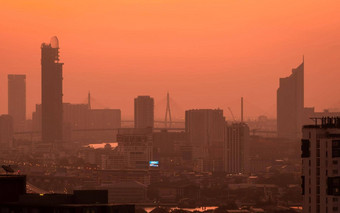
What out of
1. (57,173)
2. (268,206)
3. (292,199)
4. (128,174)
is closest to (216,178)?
(128,174)

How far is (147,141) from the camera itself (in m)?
186

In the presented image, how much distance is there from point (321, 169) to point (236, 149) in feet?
465

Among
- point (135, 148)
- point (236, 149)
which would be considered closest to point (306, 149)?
point (236, 149)

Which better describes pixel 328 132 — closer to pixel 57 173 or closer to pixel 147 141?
pixel 57 173

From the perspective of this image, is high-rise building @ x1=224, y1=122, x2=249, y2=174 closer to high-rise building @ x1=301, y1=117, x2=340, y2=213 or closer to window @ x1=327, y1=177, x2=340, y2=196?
high-rise building @ x1=301, y1=117, x2=340, y2=213

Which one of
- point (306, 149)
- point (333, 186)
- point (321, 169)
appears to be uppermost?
point (306, 149)

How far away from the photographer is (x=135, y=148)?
183 m

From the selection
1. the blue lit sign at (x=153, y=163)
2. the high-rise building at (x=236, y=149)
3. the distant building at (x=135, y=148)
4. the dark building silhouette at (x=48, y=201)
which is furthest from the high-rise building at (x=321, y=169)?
the blue lit sign at (x=153, y=163)

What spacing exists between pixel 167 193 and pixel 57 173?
94.0ft

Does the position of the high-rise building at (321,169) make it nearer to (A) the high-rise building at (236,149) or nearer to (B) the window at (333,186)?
(B) the window at (333,186)

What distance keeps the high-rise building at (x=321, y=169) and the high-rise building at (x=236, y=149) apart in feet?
448

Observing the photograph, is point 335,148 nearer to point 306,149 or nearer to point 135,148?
point 306,149

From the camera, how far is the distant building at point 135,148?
179000mm

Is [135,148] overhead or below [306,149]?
overhead
